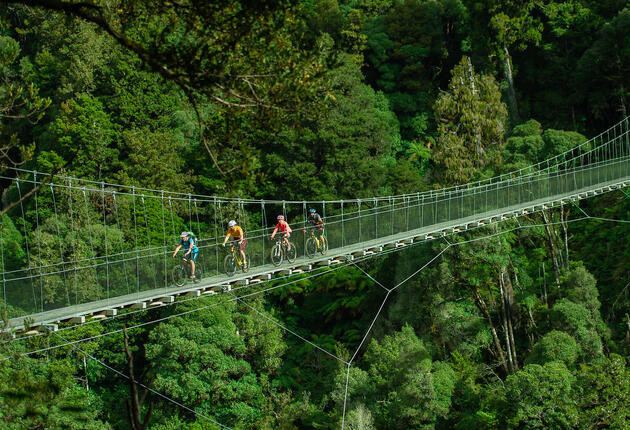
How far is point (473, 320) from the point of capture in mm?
18406

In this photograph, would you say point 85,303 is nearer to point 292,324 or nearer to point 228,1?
point 228,1

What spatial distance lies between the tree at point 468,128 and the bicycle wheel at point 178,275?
11805 mm

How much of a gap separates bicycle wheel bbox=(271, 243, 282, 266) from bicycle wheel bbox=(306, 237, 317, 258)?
711 millimetres

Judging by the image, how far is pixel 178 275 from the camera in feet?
37.1

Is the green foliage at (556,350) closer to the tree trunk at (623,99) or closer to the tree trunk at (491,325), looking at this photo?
the tree trunk at (491,325)

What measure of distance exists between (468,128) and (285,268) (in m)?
12.0

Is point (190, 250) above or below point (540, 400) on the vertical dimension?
above

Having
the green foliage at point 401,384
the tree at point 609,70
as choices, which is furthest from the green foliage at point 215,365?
the tree at point 609,70

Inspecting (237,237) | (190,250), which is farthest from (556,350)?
(190,250)

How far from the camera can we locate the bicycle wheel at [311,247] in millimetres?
12938

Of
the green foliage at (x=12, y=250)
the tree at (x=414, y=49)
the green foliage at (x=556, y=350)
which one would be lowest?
the green foliage at (x=556, y=350)

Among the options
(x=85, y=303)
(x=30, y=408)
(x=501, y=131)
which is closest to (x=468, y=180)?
(x=501, y=131)

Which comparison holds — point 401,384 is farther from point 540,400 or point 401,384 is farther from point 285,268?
point 285,268

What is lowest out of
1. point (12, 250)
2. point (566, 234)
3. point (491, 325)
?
point (491, 325)
